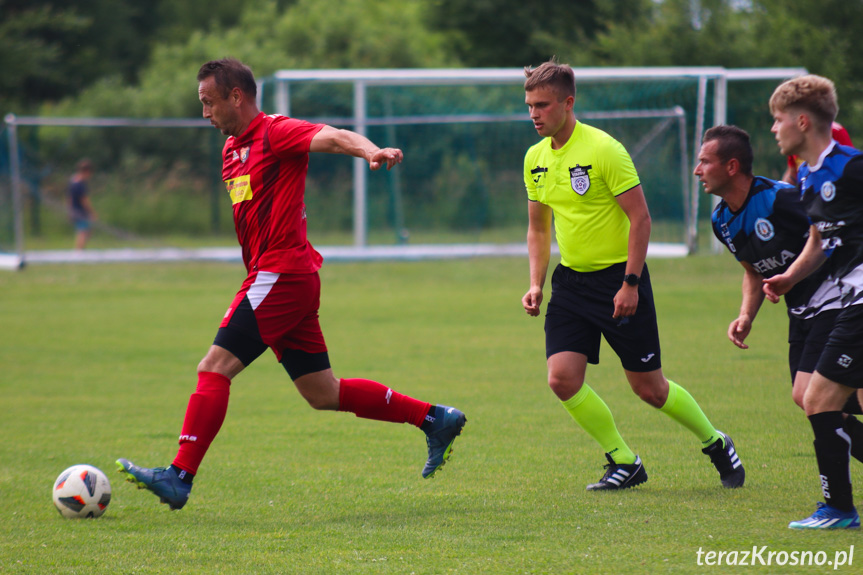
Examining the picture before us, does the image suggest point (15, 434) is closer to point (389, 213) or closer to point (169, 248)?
point (389, 213)

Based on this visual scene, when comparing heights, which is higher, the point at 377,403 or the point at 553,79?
the point at 553,79

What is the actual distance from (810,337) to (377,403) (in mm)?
2120

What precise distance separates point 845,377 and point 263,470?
10.3 feet

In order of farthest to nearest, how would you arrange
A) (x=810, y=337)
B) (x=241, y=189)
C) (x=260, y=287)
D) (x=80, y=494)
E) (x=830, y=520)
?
(x=241, y=189) < (x=260, y=287) < (x=80, y=494) < (x=810, y=337) < (x=830, y=520)

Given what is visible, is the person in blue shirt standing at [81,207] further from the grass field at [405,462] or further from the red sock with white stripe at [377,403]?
the red sock with white stripe at [377,403]

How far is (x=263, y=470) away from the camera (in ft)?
18.0

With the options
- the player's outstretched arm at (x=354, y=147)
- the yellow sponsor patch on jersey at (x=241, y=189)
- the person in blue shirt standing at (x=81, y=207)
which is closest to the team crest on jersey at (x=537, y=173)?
the player's outstretched arm at (x=354, y=147)

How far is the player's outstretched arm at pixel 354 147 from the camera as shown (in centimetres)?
417

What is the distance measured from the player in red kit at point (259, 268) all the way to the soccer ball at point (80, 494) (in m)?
0.36

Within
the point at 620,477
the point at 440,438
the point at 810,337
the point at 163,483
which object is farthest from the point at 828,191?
the point at 163,483

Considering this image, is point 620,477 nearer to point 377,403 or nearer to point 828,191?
point 377,403

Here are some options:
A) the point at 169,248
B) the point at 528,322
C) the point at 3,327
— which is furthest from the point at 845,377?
the point at 169,248

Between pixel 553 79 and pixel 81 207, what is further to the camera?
pixel 81 207

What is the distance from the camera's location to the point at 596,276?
4879 millimetres
